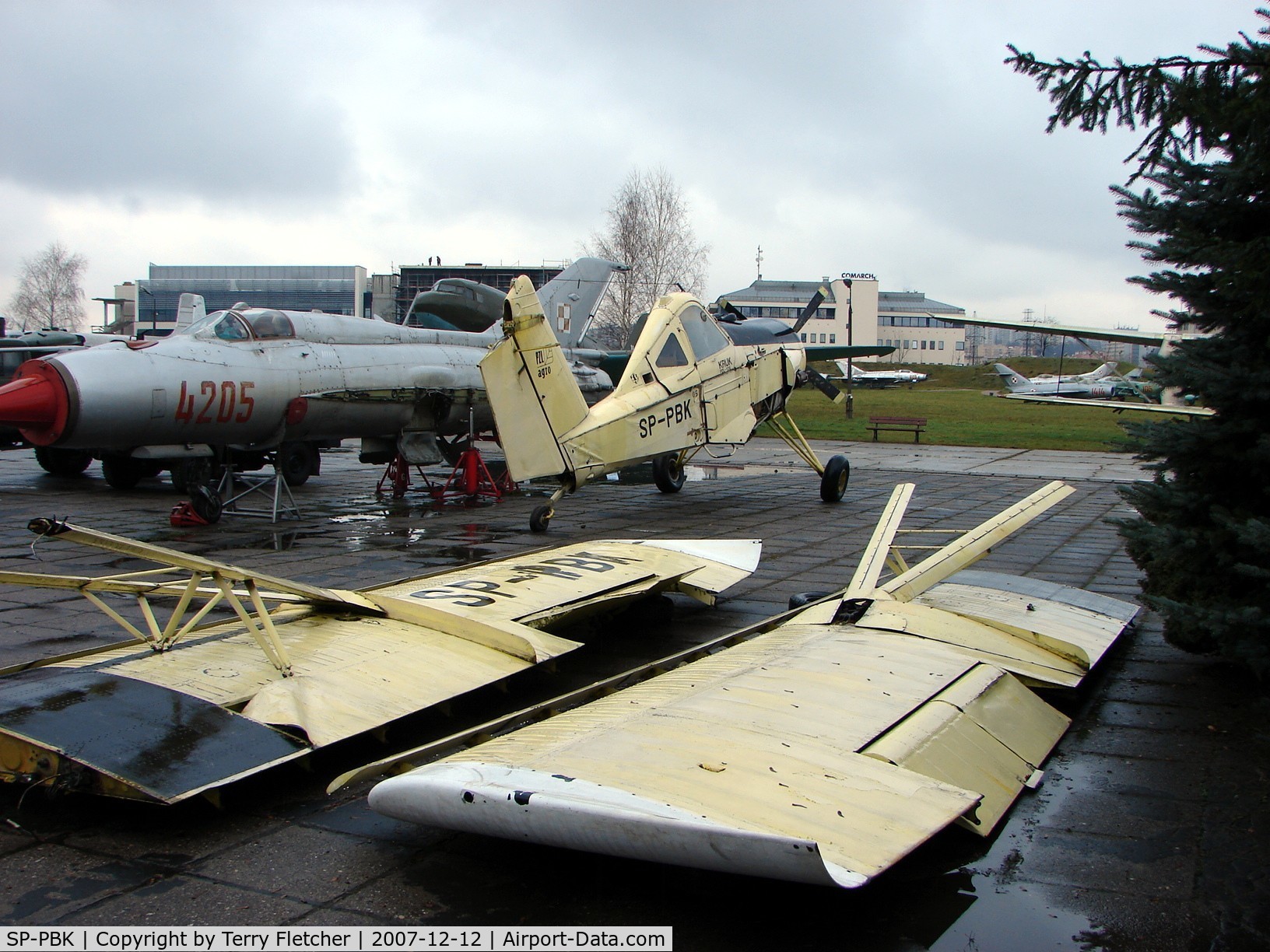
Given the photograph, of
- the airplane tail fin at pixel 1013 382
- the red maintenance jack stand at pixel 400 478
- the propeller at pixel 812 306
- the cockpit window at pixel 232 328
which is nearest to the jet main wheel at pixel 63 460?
the cockpit window at pixel 232 328

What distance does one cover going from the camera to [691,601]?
800 centimetres

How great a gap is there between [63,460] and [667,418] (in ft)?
38.3

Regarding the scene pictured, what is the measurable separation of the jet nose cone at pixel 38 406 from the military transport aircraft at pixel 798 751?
9.73m

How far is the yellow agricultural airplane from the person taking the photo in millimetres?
3643

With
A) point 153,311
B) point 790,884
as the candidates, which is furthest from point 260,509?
point 153,311

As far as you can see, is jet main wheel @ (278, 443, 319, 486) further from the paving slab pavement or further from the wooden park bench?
the wooden park bench

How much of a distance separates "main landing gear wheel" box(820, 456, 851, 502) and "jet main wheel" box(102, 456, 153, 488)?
1072 centimetres

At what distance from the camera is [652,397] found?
12688mm

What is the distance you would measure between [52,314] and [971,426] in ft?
245

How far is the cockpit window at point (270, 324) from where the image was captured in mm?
13562

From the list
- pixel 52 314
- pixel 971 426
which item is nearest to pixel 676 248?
pixel 971 426

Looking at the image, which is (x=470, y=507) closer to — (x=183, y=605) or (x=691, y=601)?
(x=691, y=601)

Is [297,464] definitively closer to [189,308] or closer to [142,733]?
[189,308]

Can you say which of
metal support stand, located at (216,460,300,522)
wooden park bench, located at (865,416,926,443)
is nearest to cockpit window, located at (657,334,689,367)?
metal support stand, located at (216,460,300,522)
